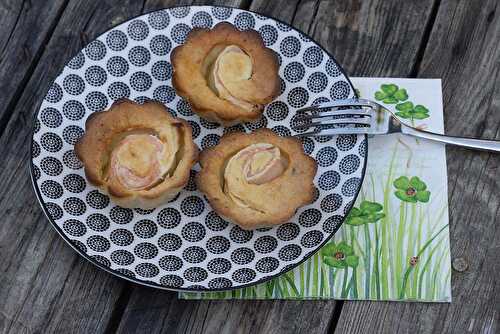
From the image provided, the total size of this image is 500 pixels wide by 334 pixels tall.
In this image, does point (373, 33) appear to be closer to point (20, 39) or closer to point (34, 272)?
point (20, 39)

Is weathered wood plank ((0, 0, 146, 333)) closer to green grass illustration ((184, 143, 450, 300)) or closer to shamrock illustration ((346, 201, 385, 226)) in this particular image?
green grass illustration ((184, 143, 450, 300))

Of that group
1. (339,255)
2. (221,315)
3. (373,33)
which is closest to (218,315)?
(221,315)

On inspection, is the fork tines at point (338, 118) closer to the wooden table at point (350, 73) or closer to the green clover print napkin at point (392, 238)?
the green clover print napkin at point (392, 238)

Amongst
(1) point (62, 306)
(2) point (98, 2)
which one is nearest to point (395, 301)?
(1) point (62, 306)

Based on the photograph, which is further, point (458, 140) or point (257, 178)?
point (458, 140)

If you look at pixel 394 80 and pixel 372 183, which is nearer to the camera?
pixel 372 183

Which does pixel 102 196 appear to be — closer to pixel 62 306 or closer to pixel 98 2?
pixel 62 306

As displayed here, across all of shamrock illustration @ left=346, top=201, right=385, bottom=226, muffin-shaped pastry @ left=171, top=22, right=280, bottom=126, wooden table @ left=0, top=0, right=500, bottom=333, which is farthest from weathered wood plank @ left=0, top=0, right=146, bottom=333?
shamrock illustration @ left=346, top=201, right=385, bottom=226

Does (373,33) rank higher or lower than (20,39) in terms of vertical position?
higher
